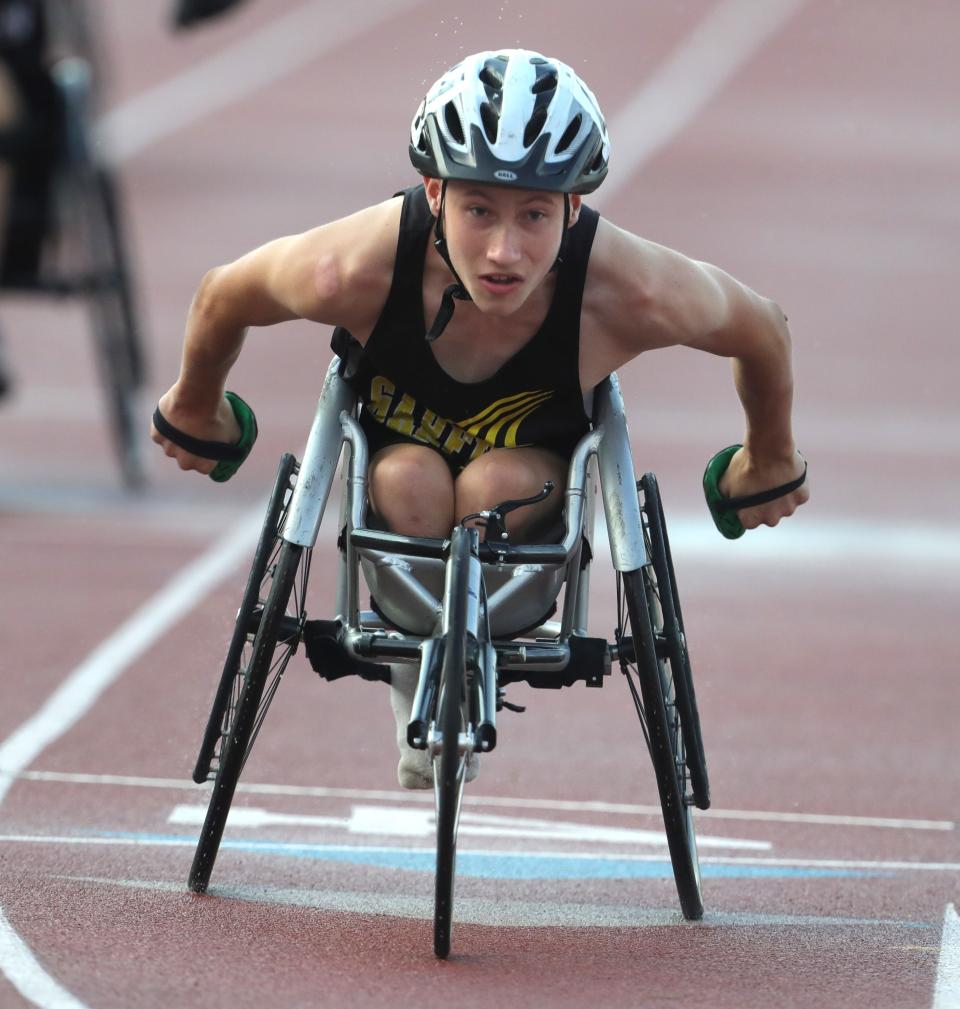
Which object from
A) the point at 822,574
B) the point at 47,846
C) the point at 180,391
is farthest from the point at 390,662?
the point at 822,574

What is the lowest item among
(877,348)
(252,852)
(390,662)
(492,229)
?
(877,348)

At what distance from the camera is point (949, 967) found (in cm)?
491

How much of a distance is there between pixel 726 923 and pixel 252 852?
1.39 meters

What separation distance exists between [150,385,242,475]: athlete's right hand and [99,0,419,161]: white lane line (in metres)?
20.7

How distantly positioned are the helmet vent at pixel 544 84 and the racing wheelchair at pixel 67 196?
7.43 meters

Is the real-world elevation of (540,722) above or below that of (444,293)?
below

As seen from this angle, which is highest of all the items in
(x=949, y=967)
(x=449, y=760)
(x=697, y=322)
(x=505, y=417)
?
(x=697, y=322)

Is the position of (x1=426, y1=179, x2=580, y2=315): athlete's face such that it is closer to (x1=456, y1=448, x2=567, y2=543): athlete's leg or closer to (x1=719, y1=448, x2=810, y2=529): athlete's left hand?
(x1=456, y1=448, x2=567, y2=543): athlete's leg

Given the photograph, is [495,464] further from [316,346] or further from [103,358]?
[316,346]

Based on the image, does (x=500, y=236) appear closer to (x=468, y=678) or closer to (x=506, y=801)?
(x=468, y=678)

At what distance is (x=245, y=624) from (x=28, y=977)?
107 cm

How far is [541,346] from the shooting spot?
4914 mm

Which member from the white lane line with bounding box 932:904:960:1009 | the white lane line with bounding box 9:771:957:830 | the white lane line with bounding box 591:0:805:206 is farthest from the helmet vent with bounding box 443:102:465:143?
the white lane line with bounding box 591:0:805:206

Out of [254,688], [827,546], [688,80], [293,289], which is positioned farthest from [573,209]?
[688,80]
